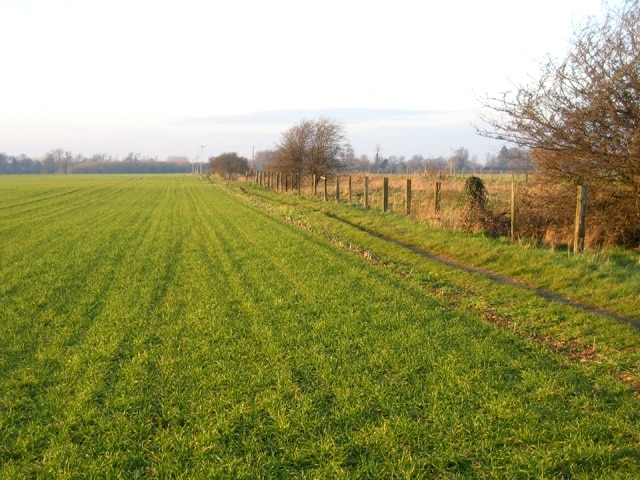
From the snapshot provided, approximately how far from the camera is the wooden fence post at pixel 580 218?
1252 centimetres

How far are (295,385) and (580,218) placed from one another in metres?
9.60

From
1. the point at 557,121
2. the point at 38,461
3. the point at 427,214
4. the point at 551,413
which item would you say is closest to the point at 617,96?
the point at 557,121

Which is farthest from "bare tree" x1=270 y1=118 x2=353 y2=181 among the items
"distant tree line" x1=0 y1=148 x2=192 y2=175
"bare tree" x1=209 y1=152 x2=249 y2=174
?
"distant tree line" x1=0 y1=148 x2=192 y2=175

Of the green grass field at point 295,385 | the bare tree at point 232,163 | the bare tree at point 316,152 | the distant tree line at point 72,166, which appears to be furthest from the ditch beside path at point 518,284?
the distant tree line at point 72,166

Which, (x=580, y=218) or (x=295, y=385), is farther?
(x=580, y=218)

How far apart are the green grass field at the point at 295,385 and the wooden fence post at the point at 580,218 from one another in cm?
349

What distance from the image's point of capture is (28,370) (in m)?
6.12

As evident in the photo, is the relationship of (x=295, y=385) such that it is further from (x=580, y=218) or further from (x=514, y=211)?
(x=514, y=211)

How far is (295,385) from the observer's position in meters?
5.56

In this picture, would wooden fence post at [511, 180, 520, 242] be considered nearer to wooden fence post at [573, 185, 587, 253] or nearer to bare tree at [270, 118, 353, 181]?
wooden fence post at [573, 185, 587, 253]

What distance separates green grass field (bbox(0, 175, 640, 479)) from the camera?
4.20 m

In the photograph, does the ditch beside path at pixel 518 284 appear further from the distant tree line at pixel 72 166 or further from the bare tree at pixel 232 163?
the distant tree line at pixel 72 166

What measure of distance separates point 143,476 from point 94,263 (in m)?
10.1

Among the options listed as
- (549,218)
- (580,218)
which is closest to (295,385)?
(580,218)
